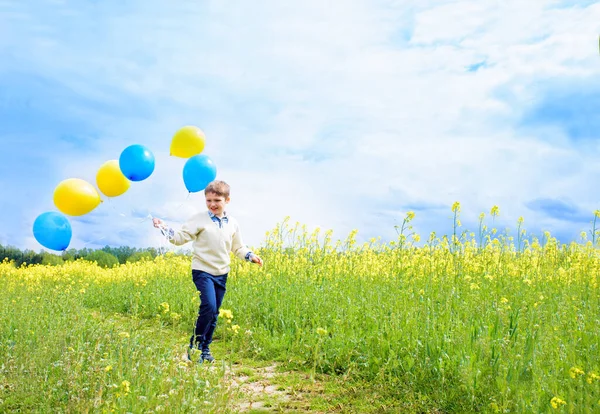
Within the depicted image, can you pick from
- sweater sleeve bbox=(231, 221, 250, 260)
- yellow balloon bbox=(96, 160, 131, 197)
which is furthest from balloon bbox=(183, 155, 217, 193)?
sweater sleeve bbox=(231, 221, 250, 260)

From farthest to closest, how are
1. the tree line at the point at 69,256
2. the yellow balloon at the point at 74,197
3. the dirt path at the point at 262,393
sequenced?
the tree line at the point at 69,256 < the yellow balloon at the point at 74,197 < the dirt path at the point at 262,393

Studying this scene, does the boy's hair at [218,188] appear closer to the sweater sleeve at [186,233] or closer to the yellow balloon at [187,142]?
the sweater sleeve at [186,233]

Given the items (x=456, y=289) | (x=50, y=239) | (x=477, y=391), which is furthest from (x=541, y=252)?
(x=50, y=239)

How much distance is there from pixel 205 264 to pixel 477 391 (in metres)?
2.87

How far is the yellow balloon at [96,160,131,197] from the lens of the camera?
8203 mm

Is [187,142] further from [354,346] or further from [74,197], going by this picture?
[354,346]

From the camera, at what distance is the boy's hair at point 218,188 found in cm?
559

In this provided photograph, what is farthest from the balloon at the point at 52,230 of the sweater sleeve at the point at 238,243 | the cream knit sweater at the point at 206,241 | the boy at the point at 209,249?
the sweater sleeve at the point at 238,243

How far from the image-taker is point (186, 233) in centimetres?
553

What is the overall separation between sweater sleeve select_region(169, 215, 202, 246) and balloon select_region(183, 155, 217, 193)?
259 centimetres

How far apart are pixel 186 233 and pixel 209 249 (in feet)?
0.99

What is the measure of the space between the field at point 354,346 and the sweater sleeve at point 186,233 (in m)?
0.68

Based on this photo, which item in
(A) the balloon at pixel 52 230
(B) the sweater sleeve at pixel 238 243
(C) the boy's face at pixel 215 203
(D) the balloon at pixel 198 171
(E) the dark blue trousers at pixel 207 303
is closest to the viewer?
(E) the dark blue trousers at pixel 207 303

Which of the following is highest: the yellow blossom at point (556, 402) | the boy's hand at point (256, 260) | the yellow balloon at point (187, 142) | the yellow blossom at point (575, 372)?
the yellow balloon at point (187, 142)
